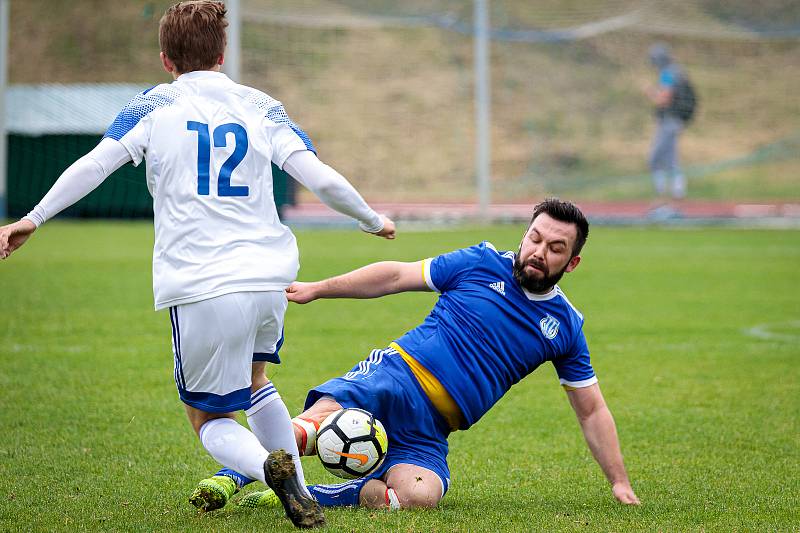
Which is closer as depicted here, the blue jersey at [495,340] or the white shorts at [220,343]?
the white shorts at [220,343]

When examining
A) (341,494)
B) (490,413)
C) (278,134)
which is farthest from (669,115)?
(278,134)

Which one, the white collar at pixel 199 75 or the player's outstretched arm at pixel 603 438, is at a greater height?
the white collar at pixel 199 75

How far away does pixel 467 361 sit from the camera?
4637 mm

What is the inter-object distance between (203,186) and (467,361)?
1380mm

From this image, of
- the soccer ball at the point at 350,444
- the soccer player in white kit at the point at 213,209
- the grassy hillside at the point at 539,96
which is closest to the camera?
the soccer player in white kit at the point at 213,209

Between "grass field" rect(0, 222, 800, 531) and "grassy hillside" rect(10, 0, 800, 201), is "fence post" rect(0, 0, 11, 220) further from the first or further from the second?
"grass field" rect(0, 222, 800, 531)

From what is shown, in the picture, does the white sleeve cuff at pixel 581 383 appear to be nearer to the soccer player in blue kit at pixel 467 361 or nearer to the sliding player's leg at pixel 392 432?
the soccer player in blue kit at pixel 467 361

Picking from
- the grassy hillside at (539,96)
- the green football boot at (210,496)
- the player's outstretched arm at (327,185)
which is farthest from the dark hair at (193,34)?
the grassy hillside at (539,96)

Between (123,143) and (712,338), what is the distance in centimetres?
654

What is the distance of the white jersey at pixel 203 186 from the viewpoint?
3869 mm

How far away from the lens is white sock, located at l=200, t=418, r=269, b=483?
3.92m

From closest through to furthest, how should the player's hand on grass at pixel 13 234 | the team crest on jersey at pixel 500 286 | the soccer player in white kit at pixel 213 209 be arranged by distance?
the player's hand on grass at pixel 13 234
the soccer player in white kit at pixel 213 209
the team crest on jersey at pixel 500 286

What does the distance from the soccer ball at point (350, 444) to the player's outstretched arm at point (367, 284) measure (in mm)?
475

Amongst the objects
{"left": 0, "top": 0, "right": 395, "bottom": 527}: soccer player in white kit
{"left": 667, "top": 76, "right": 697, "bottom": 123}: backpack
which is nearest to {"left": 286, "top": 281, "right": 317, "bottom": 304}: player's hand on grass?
{"left": 0, "top": 0, "right": 395, "bottom": 527}: soccer player in white kit
